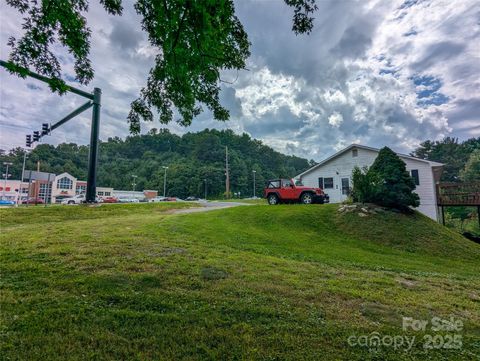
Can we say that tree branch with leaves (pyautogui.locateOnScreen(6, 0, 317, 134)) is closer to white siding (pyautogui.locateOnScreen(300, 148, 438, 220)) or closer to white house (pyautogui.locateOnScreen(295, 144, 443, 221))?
white house (pyautogui.locateOnScreen(295, 144, 443, 221))

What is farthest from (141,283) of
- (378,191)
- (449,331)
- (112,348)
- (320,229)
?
(378,191)

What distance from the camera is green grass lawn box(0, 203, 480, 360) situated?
2.45m

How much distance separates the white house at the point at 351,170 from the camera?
1767 cm

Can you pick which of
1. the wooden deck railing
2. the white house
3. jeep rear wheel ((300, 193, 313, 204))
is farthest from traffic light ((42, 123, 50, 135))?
the wooden deck railing

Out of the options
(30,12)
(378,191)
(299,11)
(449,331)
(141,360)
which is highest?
(299,11)

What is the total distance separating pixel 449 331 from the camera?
3.04 meters

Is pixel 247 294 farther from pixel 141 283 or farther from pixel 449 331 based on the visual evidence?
pixel 449 331

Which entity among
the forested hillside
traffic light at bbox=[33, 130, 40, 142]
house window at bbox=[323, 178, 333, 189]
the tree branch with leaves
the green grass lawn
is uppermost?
the forested hillside

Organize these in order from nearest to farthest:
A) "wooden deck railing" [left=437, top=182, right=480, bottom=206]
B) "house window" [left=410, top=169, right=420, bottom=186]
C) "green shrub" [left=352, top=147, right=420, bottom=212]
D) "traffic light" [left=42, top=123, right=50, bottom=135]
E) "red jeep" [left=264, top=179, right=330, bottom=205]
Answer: "green shrub" [left=352, top=147, right=420, bottom=212] → "traffic light" [left=42, top=123, right=50, bottom=135] → "red jeep" [left=264, top=179, right=330, bottom=205] → "wooden deck railing" [left=437, top=182, right=480, bottom=206] → "house window" [left=410, top=169, right=420, bottom=186]

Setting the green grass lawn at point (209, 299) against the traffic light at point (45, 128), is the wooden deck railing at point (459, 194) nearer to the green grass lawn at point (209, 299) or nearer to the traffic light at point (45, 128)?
the green grass lawn at point (209, 299)

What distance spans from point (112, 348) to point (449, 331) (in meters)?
3.89

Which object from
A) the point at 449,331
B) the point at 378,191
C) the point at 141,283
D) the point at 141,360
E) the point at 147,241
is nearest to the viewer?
the point at 141,360

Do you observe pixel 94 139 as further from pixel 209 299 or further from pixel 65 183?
pixel 65 183

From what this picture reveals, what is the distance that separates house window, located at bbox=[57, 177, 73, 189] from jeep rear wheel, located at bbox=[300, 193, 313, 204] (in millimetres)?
64674
